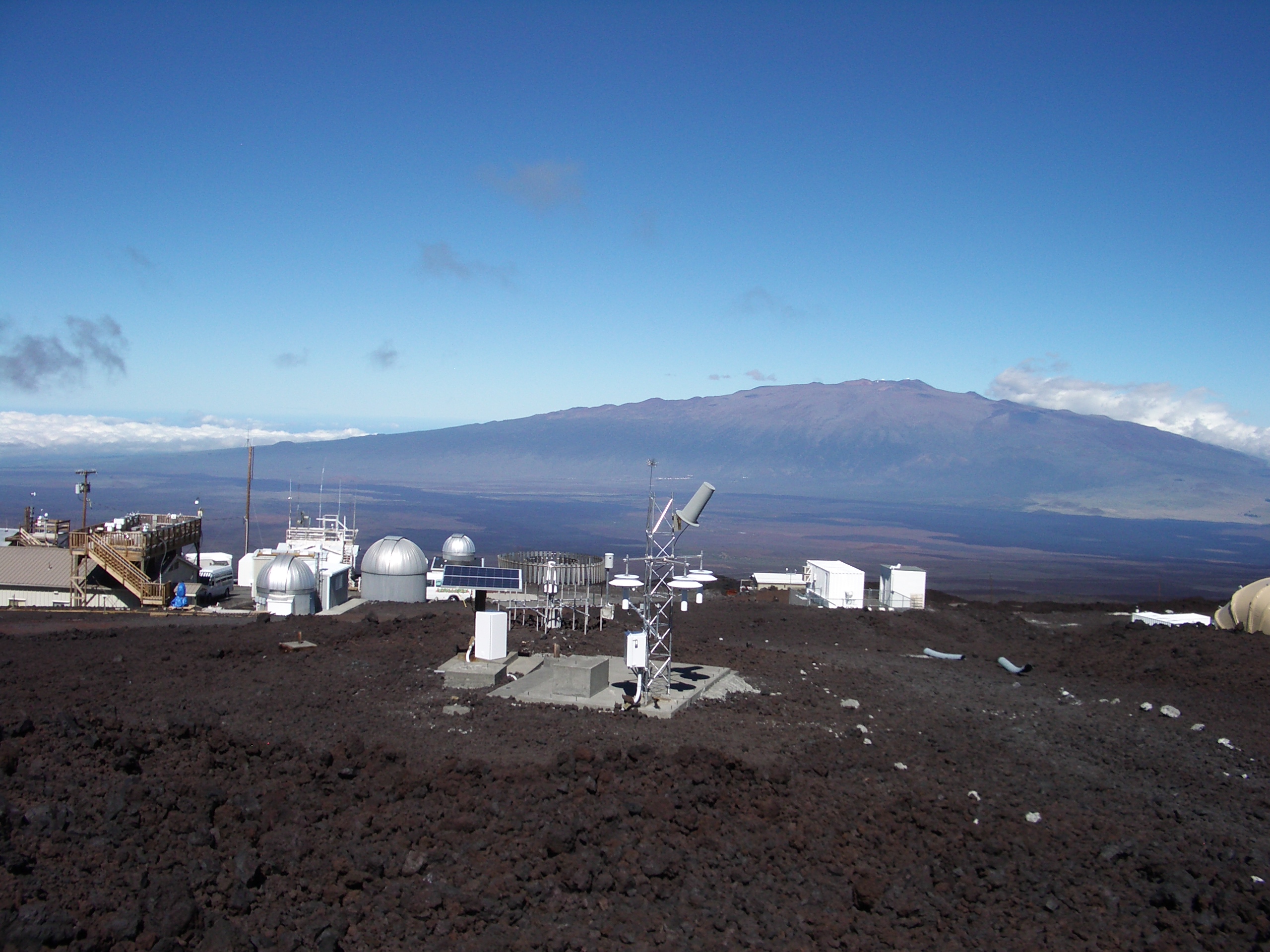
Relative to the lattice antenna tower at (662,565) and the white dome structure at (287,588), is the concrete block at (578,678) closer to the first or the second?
the lattice antenna tower at (662,565)

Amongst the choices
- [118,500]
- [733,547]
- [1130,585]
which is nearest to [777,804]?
[1130,585]

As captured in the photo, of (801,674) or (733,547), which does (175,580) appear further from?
(733,547)

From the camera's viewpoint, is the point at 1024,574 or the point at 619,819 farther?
the point at 1024,574

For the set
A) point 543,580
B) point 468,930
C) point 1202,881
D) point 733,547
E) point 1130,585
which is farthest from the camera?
point 733,547

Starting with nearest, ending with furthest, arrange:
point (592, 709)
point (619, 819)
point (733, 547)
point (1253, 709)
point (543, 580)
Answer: point (619, 819) → point (592, 709) → point (1253, 709) → point (543, 580) → point (733, 547)

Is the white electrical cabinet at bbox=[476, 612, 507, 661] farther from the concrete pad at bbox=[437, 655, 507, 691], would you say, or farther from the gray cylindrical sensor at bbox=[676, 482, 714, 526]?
the gray cylindrical sensor at bbox=[676, 482, 714, 526]

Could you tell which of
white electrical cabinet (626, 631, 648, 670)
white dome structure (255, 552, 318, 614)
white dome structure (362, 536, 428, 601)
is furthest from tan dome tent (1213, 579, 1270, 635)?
white dome structure (255, 552, 318, 614)
